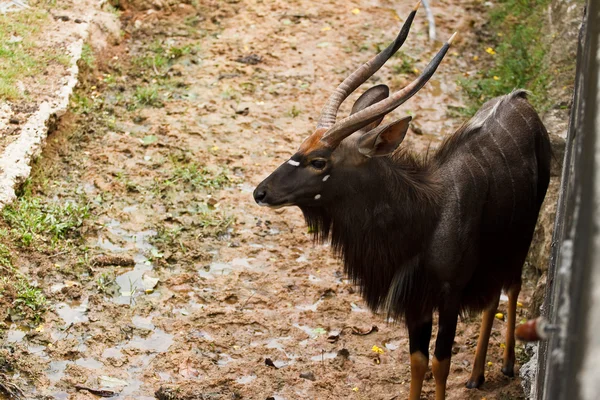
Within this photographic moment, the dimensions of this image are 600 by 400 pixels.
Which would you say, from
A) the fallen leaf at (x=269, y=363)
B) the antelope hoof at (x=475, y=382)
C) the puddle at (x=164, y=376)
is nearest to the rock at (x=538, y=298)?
the antelope hoof at (x=475, y=382)

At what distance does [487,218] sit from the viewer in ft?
15.5

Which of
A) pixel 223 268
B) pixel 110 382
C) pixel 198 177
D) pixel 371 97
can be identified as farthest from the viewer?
pixel 198 177

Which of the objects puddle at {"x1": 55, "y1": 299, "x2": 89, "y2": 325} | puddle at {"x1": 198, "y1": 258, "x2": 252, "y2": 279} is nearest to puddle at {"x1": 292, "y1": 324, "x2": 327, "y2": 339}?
puddle at {"x1": 198, "y1": 258, "x2": 252, "y2": 279}

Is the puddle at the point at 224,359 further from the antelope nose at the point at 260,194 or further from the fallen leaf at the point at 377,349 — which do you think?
the antelope nose at the point at 260,194

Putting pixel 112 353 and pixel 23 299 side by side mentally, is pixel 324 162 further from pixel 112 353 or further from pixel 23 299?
pixel 23 299

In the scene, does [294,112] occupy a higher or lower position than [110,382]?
higher

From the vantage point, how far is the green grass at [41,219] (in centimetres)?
630

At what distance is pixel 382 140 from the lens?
178 inches

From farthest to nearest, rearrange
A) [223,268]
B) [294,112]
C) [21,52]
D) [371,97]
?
[294,112] < [21,52] < [223,268] < [371,97]

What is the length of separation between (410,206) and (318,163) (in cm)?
59

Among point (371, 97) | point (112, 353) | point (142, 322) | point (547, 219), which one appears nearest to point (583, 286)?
point (371, 97)

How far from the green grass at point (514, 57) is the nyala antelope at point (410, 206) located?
2990 mm

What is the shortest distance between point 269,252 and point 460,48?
15.7ft

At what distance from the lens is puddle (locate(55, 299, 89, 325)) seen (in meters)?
5.69
